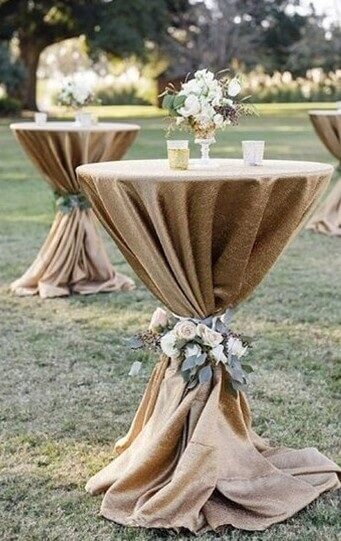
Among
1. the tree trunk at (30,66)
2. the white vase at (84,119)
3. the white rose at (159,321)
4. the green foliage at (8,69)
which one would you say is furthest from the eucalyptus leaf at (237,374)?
the tree trunk at (30,66)

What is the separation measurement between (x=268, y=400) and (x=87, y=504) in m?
1.35

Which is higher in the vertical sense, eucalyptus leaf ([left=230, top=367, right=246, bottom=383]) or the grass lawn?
eucalyptus leaf ([left=230, top=367, right=246, bottom=383])

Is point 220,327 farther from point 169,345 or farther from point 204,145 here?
point 204,145

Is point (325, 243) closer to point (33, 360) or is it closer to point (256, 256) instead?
point (33, 360)

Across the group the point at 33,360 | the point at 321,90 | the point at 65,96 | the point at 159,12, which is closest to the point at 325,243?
the point at 65,96

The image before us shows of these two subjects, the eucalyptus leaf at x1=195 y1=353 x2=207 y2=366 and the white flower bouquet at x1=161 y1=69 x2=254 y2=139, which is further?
the white flower bouquet at x1=161 y1=69 x2=254 y2=139

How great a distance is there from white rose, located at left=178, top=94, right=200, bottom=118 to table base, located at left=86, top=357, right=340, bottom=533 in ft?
3.01

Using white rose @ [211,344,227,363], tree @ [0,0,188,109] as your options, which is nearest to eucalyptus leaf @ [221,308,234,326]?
white rose @ [211,344,227,363]

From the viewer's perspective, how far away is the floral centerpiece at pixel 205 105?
3449mm

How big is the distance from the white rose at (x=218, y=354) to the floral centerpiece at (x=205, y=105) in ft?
2.77

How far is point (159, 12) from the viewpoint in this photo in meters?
33.3

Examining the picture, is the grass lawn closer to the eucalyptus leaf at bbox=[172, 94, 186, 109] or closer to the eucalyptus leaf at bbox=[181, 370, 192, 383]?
the eucalyptus leaf at bbox=[181, 370, 192, 383]

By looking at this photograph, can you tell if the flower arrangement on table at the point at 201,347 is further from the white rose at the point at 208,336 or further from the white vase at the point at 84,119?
the white vase at the point at 84,119

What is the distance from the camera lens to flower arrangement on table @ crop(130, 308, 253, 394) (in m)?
3.23
